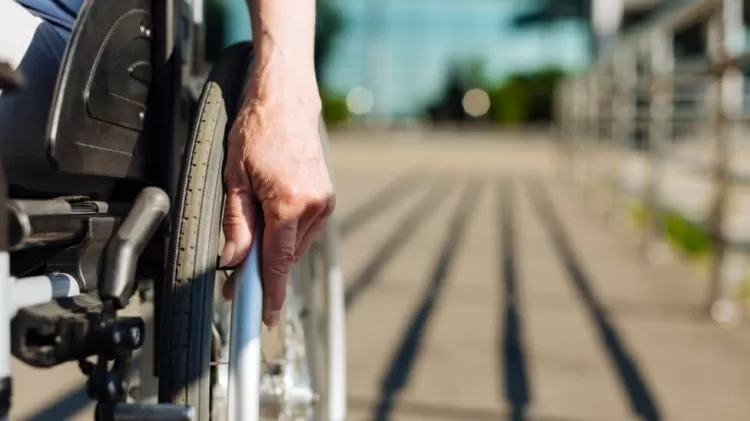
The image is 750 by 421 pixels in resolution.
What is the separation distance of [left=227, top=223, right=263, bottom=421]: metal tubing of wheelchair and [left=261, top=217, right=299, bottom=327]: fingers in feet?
0.04

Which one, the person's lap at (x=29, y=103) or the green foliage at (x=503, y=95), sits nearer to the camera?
the person's lap at (x=29, y=103)

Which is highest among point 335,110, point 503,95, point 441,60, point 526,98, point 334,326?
point 441,60

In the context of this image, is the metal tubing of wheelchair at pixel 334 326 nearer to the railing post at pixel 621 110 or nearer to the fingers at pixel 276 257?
the fingers at pixel 276 257

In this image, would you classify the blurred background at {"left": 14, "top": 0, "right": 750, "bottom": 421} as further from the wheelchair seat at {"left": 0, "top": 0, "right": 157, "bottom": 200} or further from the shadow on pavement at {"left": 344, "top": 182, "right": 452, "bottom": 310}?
the wheelchair seat at {"left": 0, "top": 0, "right": 157, "bottom": 200}

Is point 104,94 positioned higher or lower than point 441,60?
lower

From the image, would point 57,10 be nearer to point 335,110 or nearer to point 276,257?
point 276,257

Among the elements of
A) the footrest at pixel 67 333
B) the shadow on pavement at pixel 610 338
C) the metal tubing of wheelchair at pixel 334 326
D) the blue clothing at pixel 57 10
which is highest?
the blue clothing at pixel 57 10

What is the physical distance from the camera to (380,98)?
2331cm

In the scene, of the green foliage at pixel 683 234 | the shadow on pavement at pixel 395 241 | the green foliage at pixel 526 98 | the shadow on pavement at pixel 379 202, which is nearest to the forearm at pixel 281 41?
the shadow on pavement at pixel 395 241

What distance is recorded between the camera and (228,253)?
0.80m

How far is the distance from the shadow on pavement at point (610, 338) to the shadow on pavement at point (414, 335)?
19.4 inches

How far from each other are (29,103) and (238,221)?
226 millimetres

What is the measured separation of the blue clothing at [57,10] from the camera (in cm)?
88

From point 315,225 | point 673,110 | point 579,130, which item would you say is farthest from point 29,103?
point 579,130
